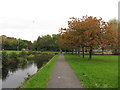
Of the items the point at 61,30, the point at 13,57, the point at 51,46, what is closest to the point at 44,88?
the point at 61,30

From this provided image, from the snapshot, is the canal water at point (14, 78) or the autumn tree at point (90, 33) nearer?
the canal water at point (14, 78)

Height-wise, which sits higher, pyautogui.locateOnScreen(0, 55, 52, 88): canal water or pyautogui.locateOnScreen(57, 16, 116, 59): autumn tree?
pyautogui.locateOnScreen(57, 16, 116, 59): autumn tree

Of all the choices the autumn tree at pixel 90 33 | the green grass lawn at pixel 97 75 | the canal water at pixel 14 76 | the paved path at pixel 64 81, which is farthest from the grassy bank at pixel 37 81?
the autumn tree at pixel 90 33

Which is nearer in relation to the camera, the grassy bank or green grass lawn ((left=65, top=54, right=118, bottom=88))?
the grassy bank

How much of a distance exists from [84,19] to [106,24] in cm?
404

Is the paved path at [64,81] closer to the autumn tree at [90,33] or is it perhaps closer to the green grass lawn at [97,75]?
the green grass lawn at [97,75]

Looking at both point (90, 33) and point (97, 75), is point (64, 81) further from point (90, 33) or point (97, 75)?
point (90, 33)

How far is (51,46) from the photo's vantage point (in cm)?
8431

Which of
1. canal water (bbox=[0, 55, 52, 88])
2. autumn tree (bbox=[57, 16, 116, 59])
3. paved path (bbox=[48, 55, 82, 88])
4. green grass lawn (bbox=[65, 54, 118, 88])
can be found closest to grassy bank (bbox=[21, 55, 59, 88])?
paved path (bbox=[48, 55, 82, 88])

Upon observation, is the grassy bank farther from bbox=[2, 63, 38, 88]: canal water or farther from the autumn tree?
the autumn tree

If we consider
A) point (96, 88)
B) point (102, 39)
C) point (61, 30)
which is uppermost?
point (61, 30)

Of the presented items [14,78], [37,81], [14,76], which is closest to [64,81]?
[37,81]

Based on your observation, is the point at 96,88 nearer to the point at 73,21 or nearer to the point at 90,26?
the point at 90,26

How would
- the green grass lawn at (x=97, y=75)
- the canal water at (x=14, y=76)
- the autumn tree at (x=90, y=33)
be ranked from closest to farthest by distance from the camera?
1. the green grass lawn at (x=97, y=75)
2. the canal water at (x=14, y=76)
3. the autumn tree at (x=90, y=33)
